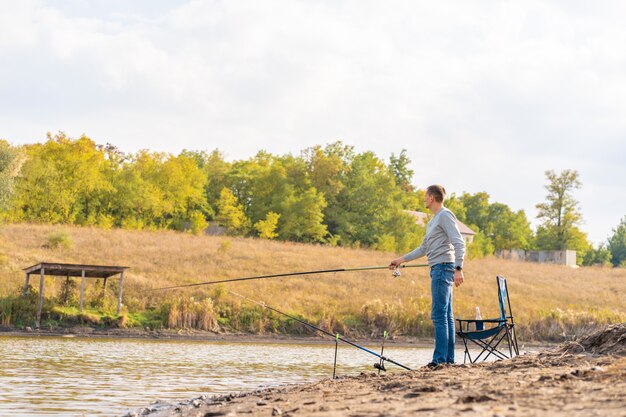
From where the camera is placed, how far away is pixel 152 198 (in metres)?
58.4

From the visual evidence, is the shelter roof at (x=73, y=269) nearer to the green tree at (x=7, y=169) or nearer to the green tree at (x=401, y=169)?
the green tree at (x=7, y=169)

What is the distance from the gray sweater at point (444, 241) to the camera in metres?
8.57

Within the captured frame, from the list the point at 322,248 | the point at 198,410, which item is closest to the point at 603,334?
the point at 198,410

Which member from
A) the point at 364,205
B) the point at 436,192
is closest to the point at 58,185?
the point at 364,205

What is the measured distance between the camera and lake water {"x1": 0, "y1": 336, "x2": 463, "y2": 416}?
28.9 ft

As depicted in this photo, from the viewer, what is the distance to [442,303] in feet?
27.8

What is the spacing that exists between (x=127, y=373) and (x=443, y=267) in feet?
20.7

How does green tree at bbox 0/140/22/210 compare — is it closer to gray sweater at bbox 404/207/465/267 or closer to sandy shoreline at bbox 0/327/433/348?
sandy shoreline at bbox 0/327/433/348

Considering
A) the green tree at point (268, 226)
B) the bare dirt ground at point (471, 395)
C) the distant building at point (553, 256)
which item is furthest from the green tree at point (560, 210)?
the bare dirt ground at point (471, 395)

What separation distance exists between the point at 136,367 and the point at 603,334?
8.14 metres

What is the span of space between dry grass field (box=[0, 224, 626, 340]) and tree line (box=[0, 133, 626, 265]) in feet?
25.7

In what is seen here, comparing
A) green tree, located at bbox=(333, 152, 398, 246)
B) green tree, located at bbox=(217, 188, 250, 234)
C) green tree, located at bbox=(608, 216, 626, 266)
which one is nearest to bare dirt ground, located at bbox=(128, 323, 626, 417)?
green tree, located at bbox=(217, 188, 250, 234)

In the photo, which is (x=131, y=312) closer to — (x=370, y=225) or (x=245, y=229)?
(x=245, y=229)

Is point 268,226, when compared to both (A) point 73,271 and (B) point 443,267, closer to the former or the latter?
(A) point 73,271
